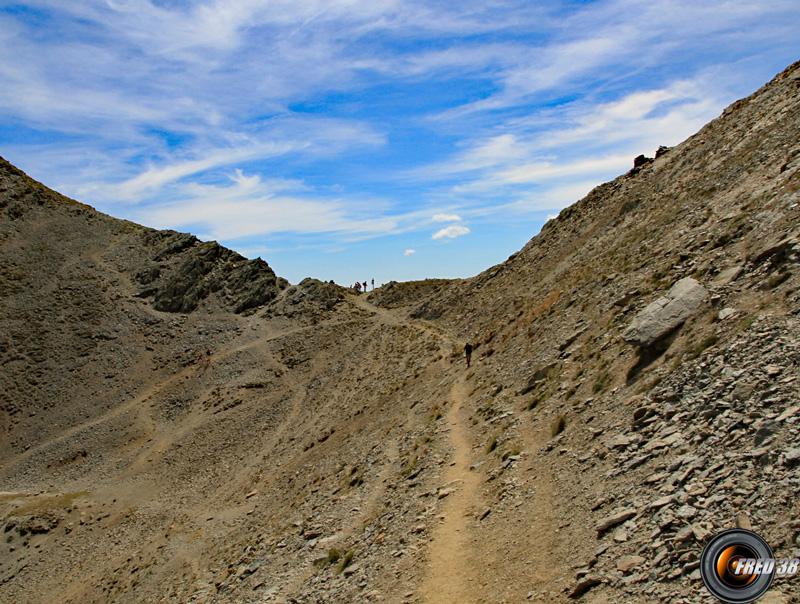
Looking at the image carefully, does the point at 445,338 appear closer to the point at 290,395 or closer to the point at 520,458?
the point at 290,395

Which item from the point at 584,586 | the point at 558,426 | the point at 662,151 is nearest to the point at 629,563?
the point at 584,586

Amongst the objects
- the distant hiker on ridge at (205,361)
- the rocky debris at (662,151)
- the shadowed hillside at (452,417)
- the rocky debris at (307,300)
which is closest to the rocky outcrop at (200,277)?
the shadowed hillside at (452,417)

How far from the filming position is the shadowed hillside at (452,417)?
13555 mm

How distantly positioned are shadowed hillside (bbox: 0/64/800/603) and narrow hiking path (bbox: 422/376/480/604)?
106 millimetres

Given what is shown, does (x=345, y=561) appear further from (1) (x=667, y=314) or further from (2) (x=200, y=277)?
(2) (x=200, y=277)

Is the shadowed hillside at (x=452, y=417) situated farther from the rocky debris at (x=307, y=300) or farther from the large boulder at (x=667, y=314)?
the rocky debris at (x=307, y=300)

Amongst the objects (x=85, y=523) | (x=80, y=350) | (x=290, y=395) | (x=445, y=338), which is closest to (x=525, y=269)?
(x=445, y=338)

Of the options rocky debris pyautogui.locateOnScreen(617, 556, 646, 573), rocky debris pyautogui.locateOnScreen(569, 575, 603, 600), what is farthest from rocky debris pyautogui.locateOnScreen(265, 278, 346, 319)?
rocky debris pyautogui.locateOnScreen(617, 556, 646, 573)

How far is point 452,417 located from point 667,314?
13.5m

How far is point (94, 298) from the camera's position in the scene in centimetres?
8025

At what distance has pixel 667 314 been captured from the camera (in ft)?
66.3

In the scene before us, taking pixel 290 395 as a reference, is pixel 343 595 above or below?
below

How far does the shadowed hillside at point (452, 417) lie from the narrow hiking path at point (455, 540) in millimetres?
106

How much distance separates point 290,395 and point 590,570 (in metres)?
50.1
